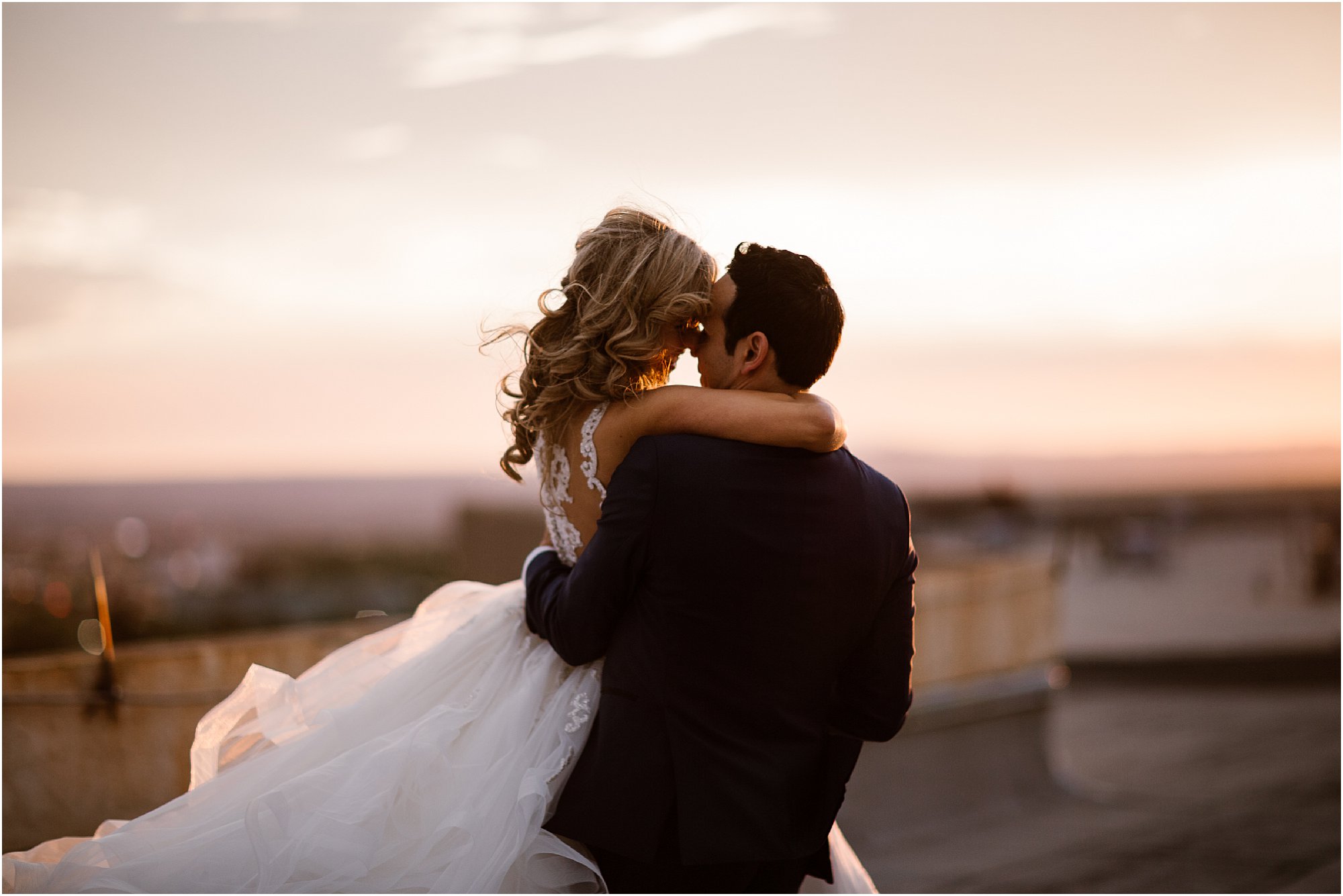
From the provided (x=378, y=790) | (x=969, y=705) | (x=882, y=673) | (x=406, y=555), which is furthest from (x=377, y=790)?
(x=406, y=555)

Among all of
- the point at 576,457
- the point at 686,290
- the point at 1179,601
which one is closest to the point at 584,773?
the point at 576,457

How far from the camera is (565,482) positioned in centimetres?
234

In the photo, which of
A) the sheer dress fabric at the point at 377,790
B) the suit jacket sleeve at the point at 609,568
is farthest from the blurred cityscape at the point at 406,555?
the suit jacket sleeve at the point at 609,568

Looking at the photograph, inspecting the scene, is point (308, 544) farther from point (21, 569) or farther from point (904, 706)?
point (904, 706)

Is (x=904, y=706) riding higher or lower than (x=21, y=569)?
higher

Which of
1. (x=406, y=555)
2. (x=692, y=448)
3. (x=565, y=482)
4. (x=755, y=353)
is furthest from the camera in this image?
(x=406, y=555)

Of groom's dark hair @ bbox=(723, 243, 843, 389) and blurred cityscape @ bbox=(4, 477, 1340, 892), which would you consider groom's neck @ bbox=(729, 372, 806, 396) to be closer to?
groom's dark hair @ bbox=(723, 243, 843, 389)

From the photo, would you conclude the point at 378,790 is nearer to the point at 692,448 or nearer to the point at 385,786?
the point at 385,786

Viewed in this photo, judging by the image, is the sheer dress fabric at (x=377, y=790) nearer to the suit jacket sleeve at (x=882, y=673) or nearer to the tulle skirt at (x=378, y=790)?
the tulle skirt at (x=378, y=790)

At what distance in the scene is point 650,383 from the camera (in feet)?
7.80

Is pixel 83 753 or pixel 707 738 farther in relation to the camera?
pixel 83 753

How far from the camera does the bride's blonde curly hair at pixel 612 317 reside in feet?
7.35

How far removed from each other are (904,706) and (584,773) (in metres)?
0.74

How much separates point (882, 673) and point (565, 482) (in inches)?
32.8
